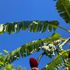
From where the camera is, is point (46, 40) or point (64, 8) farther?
point (64, 8)

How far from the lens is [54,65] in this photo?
7.62m

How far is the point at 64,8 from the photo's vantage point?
7.74 m

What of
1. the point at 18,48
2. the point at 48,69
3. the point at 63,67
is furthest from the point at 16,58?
the point at 63,67

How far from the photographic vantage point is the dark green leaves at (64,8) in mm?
7689

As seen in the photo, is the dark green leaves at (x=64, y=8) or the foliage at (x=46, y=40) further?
the dark green leaves at (x=64, y=8)

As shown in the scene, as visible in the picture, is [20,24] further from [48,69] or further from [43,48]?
[48,69]

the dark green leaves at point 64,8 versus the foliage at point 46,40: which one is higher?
the dark green leaves at point 64,8

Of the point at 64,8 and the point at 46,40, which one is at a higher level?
the point at 64,8

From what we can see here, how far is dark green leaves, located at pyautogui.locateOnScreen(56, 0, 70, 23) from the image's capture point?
7689 millimetres

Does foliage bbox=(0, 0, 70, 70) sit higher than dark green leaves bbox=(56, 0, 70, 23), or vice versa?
dark green leaves bbox=(56, 0, 70, 23)

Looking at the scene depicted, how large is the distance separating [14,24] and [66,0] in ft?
6.13

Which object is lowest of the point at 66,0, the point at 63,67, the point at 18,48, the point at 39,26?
the point at 63,67

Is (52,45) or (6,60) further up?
(52,45)

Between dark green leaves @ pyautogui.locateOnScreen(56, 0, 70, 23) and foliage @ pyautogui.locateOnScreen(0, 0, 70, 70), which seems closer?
foliage @ pyautogui.locateOnScreen(0, 0, 70, 70)
